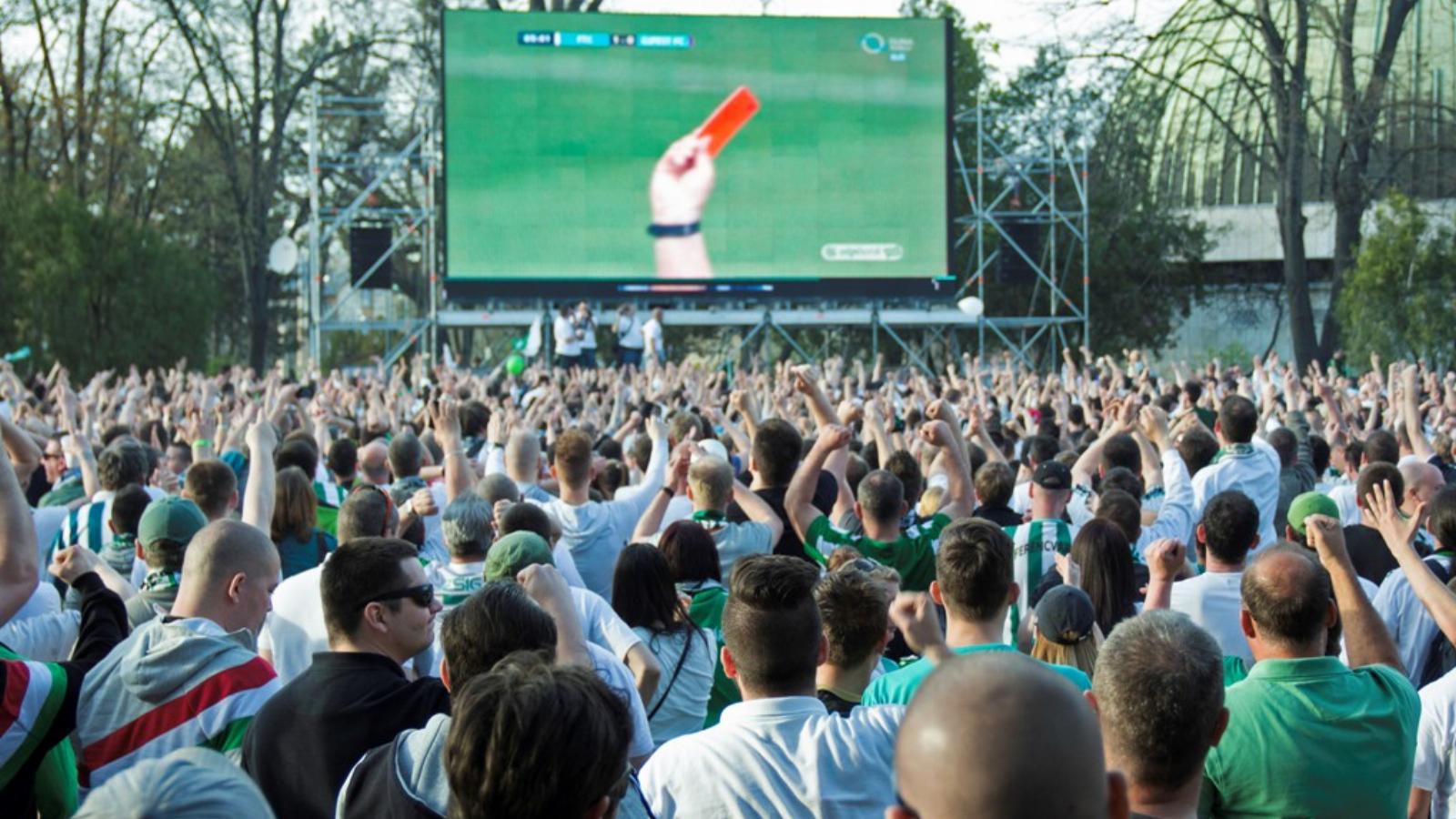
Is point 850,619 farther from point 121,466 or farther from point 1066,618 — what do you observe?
point 121,466

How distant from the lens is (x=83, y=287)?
29078mm

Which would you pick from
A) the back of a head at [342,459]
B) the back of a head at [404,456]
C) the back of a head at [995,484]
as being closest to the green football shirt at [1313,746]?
the back of a head at [995,484]

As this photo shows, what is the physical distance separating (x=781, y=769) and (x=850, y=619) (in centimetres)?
74

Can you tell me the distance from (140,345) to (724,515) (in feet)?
84.3

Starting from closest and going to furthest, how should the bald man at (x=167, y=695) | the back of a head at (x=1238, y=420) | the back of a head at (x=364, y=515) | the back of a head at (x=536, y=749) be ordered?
the back of a head at (x=536, y=749), the bald man at (x=167, y=695), the back of a head at (x=364, y=515), the back of a head at (x=1238, y=420)

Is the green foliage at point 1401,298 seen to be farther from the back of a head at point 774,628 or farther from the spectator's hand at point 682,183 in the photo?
the back of a head at point 774,628

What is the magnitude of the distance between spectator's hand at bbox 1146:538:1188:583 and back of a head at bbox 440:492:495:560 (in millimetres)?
2339

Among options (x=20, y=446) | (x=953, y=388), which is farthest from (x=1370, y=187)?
(x=20, y=446)

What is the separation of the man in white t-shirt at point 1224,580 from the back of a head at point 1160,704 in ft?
6.94

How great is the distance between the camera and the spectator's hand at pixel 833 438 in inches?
253

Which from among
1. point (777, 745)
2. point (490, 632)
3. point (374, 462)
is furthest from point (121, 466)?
point (777, 745)

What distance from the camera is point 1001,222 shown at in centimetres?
3127

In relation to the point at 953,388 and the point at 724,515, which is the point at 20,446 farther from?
the point at 953,388

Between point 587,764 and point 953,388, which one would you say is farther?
point 953,388
